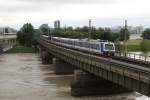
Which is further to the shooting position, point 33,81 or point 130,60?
point 33,81

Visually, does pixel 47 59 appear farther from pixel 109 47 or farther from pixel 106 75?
pixel 106 75

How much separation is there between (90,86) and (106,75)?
32.4 ft

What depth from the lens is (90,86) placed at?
51125mm

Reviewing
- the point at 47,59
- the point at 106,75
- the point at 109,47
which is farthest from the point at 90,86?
the point at 47,59

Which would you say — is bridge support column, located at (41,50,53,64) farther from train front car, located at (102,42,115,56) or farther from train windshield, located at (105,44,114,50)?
train front car, located at (102,42,115,56)

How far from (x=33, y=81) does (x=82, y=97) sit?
67.5 ft

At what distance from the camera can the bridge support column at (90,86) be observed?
5044 cm

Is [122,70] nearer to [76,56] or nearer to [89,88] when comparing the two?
[89,88]

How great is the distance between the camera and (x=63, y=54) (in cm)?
6969

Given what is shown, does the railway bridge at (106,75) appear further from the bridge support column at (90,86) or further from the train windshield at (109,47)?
the train windshield at (109,47)

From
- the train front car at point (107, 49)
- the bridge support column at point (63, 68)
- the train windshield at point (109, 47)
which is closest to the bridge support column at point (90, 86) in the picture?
the train front car at point (107, 49)

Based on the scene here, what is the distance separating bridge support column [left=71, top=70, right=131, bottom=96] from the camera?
50.4 metres

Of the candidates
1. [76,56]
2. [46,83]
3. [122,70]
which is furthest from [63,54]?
[122,70]

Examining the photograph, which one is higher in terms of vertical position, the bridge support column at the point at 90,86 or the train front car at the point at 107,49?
the train front car at the point at 107,49
